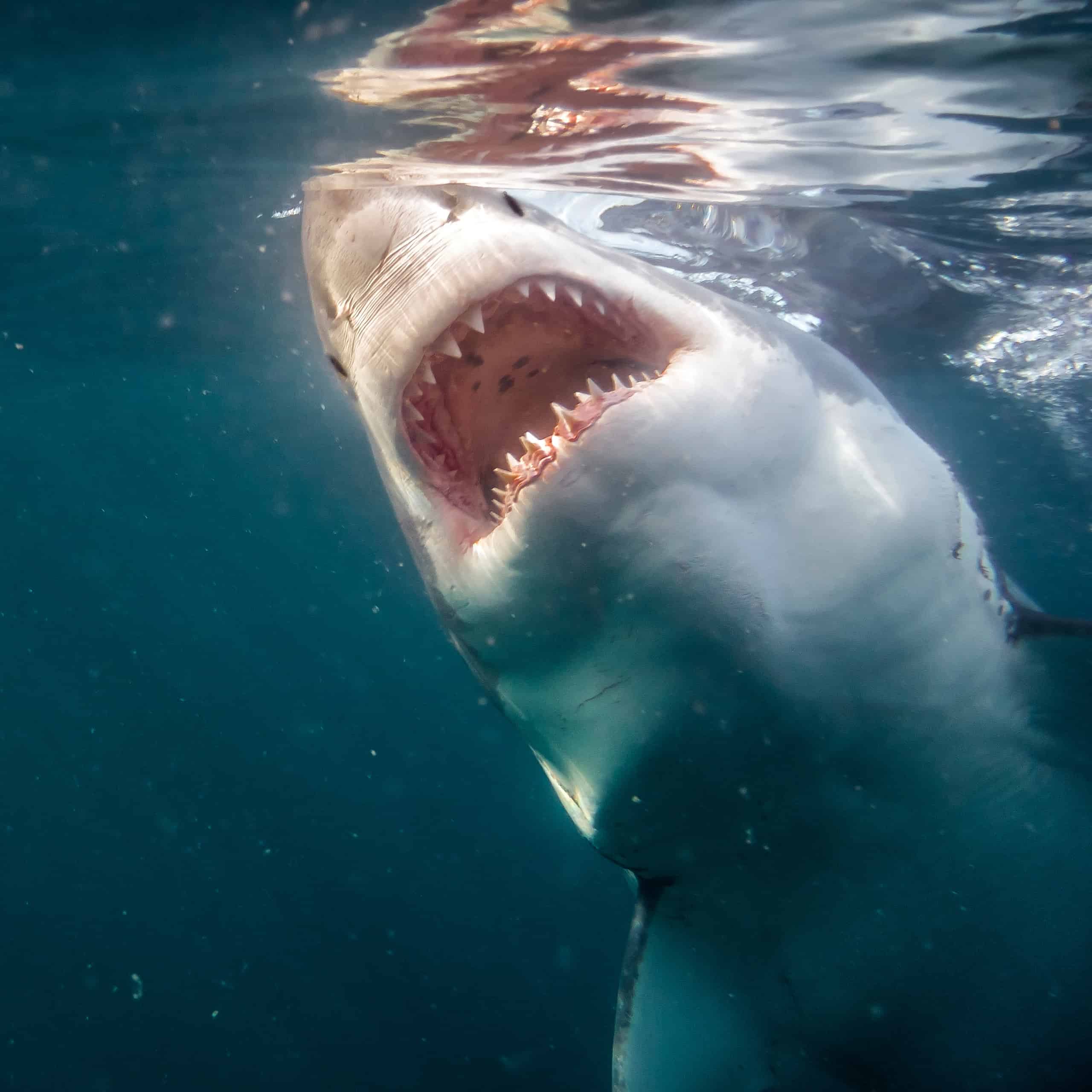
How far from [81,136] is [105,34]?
10.3 feet

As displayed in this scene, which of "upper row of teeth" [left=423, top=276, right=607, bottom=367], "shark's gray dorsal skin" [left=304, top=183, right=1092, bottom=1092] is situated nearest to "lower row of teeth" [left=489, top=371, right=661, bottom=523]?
"shark's gray dorsal skin" [left=304, top=183, right=1092, bottom=1092]

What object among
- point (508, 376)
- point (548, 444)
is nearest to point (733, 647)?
point (548, 444)

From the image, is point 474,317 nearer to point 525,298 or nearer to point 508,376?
point 525,298

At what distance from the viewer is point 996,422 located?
22.3 m

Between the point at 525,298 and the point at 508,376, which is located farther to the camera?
the point at 508,376

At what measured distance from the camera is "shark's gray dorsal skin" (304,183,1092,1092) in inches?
88.5

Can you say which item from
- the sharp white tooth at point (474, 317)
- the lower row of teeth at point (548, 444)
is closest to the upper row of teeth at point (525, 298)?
the sharp white tooth at point (474, 317)

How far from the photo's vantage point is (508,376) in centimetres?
281

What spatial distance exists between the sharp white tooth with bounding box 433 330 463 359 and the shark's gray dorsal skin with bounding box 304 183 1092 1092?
0.01 meters

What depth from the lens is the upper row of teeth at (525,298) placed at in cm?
234

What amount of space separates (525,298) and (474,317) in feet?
0.62

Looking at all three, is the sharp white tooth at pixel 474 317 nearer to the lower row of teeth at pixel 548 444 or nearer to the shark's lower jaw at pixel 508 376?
the shark's lower jaw at pixel 508 376

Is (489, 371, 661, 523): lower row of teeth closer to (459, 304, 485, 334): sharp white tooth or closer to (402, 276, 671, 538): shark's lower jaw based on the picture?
(402, 276, 671, 538): shark's lower jaw

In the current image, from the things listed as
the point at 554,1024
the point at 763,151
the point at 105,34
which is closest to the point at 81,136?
the point at 105,34
